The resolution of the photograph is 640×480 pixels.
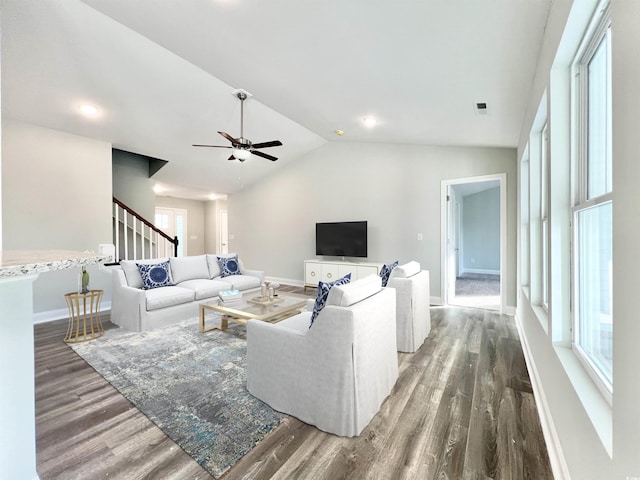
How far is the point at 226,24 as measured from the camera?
249 centimetres

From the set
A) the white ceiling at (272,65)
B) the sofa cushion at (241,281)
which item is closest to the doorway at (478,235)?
the white ceiling at (272,65)

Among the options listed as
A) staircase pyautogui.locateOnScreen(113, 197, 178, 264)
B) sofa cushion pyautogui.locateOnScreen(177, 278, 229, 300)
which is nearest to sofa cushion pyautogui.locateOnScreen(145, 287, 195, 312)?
sofa cushion pyautogui.locateOnScreen(177, 278, 229, 300)

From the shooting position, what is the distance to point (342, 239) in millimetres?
6008

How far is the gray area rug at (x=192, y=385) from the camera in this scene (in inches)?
67.6

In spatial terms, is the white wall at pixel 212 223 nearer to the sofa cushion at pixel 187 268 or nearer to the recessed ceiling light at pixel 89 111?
the sofa cushion at pixel 187 268

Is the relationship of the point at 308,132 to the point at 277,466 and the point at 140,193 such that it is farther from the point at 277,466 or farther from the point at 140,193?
the point at 277,466

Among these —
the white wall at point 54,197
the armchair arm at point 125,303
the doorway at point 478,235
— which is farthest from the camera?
the doorway at point 478,235

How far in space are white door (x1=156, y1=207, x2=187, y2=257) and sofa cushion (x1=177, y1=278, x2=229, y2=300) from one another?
17.0 ft

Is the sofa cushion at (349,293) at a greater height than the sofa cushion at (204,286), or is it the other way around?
the sofa cushion at (349,293)

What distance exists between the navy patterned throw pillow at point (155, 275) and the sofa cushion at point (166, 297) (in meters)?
0.13

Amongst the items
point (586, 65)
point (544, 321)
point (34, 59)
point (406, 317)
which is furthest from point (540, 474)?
point (34, 59)

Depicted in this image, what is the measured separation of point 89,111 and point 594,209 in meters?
5.28

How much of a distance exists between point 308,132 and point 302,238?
7.59ft

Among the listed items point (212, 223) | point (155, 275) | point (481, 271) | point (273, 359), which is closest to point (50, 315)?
point (155, 275)
